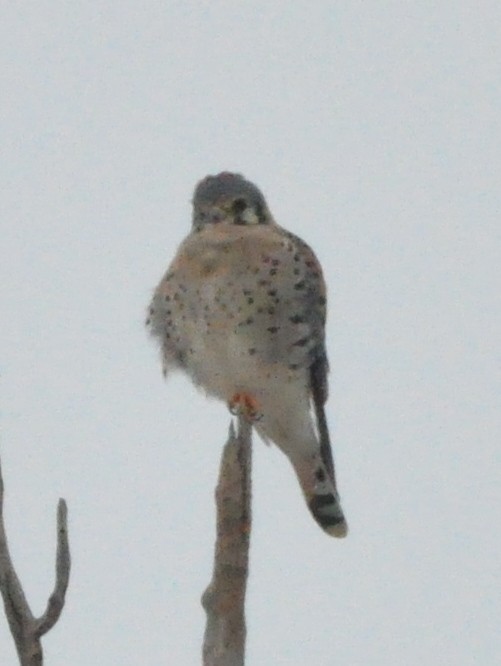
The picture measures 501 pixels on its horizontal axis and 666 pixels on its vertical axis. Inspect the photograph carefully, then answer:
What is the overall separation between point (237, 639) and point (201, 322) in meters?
2.94

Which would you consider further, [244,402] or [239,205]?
[239,205]

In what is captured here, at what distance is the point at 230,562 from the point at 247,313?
2596 millimetres

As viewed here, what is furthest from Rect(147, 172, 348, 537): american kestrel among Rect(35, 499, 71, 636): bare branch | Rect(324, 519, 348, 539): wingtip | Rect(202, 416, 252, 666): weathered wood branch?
Rect(35, 499, 71, 636): bare branch

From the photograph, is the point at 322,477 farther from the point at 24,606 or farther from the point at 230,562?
the point at 24,606

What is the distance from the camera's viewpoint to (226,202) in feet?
21.3

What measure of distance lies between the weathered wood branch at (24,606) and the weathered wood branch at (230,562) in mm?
314

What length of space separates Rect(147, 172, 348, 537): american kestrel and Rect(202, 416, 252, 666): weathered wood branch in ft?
6.66

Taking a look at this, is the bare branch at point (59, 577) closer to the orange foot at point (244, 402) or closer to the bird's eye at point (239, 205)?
the orange foot at point (244, 402)

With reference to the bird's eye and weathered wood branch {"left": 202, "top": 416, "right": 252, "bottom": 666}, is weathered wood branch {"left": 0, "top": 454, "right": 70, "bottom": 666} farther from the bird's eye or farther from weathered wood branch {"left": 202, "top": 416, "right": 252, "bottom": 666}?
the bird's eye

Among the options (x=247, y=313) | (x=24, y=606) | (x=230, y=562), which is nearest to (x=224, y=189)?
(x=247, y=313)

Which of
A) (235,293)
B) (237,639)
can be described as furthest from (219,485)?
(235,293)

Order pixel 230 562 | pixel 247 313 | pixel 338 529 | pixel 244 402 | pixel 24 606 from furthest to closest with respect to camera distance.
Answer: pixel 338 529
pixel 247 313
pixel 244 402
pixel 230 562
pixel 24 606

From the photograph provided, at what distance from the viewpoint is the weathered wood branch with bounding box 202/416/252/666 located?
326cm

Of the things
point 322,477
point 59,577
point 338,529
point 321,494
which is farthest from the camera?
point 322,477
